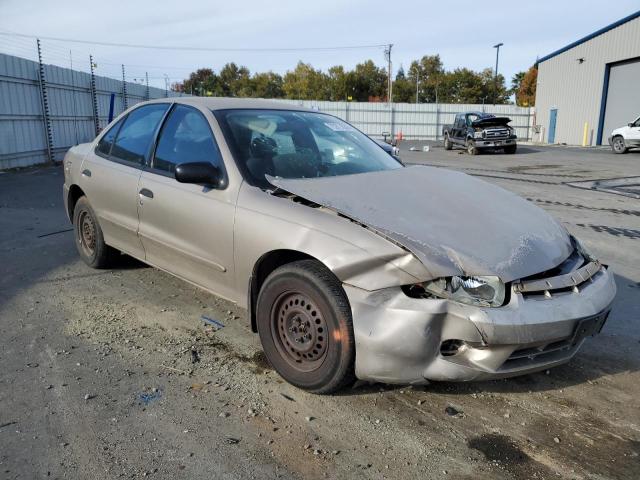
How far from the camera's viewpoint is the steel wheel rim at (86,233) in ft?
16.0

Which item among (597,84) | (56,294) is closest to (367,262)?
(56,294)

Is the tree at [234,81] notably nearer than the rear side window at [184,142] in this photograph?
No

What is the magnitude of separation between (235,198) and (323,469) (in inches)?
66.0

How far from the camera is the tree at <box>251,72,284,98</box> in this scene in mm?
79500

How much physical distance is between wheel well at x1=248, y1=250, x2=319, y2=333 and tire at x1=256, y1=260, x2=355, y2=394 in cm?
12

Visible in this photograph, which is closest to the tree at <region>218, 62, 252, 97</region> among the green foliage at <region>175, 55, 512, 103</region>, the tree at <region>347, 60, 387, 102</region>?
the green foliage at <region>175, 55, 512, 103</region>

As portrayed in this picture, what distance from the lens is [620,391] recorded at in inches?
117

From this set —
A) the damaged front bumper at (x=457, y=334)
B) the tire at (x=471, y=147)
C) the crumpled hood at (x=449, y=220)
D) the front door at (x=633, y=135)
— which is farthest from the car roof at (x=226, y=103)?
the front door at (x=633, y=135)

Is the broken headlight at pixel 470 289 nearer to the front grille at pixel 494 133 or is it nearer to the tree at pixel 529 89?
the front grille at pixel 494 133

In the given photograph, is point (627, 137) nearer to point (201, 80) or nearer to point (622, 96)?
point (622, 96)

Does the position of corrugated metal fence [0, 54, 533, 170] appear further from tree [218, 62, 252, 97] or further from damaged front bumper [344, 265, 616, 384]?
tree [218, 62, 252, 97]

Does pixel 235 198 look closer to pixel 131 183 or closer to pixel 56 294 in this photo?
pixel 131 183

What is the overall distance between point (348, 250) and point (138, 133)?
101 inches

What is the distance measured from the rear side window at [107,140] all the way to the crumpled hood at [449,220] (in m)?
2.19
